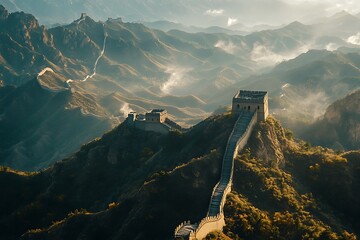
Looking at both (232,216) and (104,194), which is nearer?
(232,216)

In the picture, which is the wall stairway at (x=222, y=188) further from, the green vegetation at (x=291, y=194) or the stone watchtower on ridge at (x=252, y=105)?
the green vegetation at (x=291, y=194)

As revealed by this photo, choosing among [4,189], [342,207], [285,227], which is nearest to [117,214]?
[285,227]

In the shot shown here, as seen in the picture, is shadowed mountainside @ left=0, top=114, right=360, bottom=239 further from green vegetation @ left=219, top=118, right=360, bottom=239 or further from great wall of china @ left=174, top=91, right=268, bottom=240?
great wall of china @ left=174, top=91, right=268, bottom=240

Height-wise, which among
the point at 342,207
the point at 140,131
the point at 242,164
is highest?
the point at 140,131

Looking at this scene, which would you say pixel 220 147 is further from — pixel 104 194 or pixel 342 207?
Result: pixel 104 194

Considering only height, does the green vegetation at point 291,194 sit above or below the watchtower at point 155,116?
below

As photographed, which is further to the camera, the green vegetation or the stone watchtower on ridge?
the stone watchtower on ridge

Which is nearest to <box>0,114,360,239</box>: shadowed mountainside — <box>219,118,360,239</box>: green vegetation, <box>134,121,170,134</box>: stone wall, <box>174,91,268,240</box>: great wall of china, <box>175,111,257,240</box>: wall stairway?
<box>219,118,360,239</box>: green vegetation

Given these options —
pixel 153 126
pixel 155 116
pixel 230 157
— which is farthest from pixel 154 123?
pixel 230 157

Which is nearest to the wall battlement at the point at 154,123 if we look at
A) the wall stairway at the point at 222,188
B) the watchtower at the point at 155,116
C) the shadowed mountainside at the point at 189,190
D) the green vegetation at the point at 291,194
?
the watchtower at the point at 155,116
